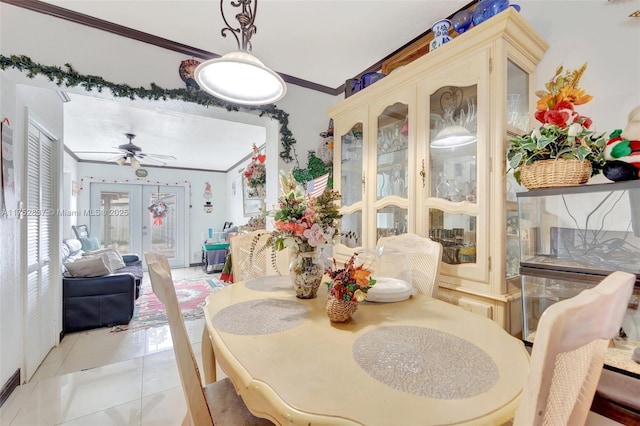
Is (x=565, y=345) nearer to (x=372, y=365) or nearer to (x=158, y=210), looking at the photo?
(x=372, y=365)

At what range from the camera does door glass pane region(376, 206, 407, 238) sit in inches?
77.0

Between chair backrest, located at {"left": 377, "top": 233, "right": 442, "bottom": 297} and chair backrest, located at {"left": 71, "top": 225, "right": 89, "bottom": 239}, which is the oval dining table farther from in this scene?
chair backrest, located at {"left": 71, "top": 225, "right": 89, "bottom": 239}

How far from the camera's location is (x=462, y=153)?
161 centimetres

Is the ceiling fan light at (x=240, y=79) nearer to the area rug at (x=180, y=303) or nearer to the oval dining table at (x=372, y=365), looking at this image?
the oval dining table at (x=372, y=365)

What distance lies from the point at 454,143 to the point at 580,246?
2.59 ft

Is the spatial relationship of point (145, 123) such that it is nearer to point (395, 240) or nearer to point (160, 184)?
point (160, 184)

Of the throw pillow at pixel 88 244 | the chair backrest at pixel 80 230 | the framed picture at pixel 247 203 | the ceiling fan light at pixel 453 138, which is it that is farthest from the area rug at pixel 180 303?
the ceiling fan light at pixel 453 138

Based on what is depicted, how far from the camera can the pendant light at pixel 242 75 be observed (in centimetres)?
118

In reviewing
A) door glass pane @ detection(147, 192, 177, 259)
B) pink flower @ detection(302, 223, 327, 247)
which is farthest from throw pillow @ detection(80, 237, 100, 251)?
pink flower @ detection(302, 223, 327, 247)

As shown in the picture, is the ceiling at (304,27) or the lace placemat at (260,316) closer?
the lace placemat at (260,316)

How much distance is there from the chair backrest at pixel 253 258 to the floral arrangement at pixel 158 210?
5612 millimetres

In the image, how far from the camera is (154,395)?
6.24 feet

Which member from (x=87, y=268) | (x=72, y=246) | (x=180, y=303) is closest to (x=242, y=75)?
(x=87, y=268)

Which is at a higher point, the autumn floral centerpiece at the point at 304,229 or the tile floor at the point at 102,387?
the autumn floral centerpiece at the point at 304,229
